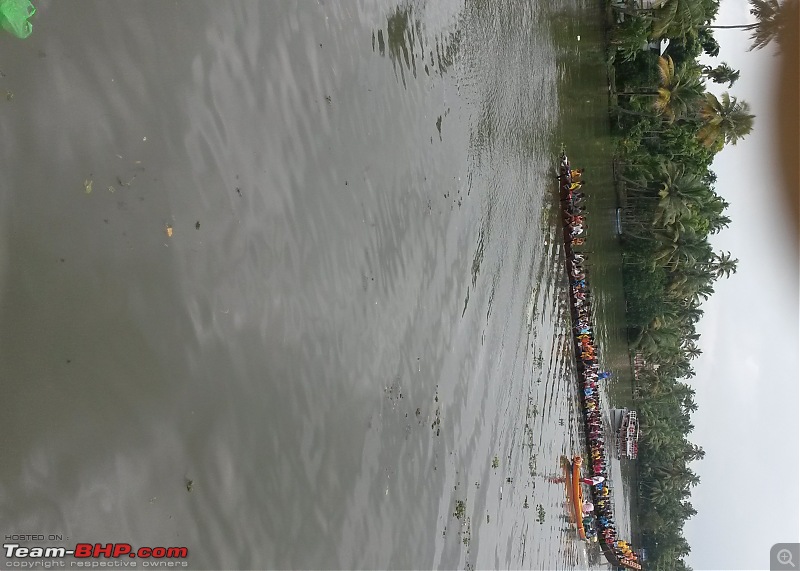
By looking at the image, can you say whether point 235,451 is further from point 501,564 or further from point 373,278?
point 501,564

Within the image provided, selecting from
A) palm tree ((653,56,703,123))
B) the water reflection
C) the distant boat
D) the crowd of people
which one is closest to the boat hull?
the crowd of people

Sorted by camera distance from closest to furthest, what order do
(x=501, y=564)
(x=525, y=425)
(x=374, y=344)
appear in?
(x=374, y=344)
(x=501, y=564)
(x=525, y=425)

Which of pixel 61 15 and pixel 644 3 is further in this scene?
Result: pixel 644 3

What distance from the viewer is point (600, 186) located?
26.9 m

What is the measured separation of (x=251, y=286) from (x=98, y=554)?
11.6ft

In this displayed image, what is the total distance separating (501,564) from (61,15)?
1455cm

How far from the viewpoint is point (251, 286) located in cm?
809

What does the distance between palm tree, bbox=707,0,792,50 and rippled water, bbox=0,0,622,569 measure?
19.7ft

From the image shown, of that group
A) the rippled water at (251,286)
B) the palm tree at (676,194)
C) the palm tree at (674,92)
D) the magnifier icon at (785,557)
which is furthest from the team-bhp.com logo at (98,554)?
the palm tree at (674,92)

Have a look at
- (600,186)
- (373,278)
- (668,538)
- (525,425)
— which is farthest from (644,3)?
(668,538)

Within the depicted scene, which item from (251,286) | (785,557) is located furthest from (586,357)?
(251,286)

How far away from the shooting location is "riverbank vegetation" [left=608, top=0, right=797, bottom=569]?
82.1 ft
